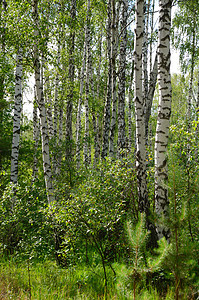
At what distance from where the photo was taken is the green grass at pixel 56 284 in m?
3.44

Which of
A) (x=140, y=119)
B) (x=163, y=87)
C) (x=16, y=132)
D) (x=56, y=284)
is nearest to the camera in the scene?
(x=163, y=87)

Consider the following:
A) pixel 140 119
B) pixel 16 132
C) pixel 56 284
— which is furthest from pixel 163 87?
pixel 16 132

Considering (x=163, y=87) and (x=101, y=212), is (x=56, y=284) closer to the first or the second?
(x=101, y=212)

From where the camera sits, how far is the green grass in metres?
3.44

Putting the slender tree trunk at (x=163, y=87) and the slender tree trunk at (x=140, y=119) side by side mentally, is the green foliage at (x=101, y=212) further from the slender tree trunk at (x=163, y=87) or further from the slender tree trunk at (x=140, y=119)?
the slender tree trunk at (x=163, y=87)

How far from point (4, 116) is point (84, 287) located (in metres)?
7.83

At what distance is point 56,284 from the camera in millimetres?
3955

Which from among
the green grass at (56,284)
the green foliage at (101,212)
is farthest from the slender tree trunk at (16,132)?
the green foliage at (101,212)

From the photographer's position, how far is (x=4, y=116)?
9.92 m

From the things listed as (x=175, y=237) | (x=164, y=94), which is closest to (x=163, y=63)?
(x=164, y=94)

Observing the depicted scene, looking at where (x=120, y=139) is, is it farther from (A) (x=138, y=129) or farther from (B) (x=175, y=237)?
(B) (x=175, y=237)

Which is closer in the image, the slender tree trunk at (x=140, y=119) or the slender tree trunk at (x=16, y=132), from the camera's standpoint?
the slender tree trunk at (x=140, y=119)

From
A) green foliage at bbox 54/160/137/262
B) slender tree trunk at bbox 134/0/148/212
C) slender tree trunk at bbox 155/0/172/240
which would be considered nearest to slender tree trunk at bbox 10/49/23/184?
green foliage at bbox 54/160/137/262

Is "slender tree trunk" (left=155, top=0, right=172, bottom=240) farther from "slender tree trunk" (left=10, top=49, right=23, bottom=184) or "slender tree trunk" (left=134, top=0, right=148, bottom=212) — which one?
"slender tree trunk" (left=10, top=49, right=23, bottom=184)
